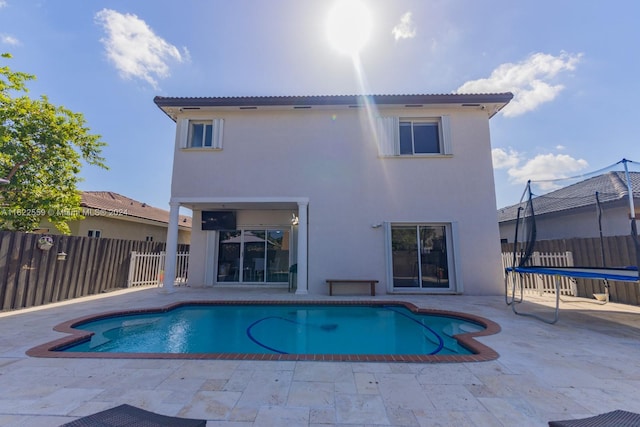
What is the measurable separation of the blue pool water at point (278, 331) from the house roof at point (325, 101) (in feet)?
24.5

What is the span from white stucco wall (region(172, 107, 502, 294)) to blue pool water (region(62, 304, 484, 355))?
2.69 metres

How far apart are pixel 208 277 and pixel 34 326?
Answer: 20.3 feet

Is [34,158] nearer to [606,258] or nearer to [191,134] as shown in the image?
[191,134]

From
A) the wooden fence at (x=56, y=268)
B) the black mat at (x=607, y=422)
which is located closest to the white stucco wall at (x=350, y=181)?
the wooden fence at (x=56, y=268)

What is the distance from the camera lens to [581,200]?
1293 centimetres

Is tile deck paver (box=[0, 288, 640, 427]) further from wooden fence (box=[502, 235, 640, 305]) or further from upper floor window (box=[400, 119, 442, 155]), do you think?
upper floor window (box=[400, 119, 442, 155])

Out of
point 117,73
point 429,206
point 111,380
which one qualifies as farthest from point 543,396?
point 117,73

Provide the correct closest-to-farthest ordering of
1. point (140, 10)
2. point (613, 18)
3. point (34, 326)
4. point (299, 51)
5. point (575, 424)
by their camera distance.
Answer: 1. point (575, 424)
2. point (34, 326)
3. point (613, 18)
4. point (140, 10)
5. point (299, 51)

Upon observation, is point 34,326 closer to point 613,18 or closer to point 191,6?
point 191,6

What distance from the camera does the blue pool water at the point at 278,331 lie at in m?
5.14

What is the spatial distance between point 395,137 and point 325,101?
3063mm

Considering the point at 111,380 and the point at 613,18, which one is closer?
the point at 111,380

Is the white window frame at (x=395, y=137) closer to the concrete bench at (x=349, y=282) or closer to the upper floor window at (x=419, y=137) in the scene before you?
the upper floor window at (x=419, y=137)

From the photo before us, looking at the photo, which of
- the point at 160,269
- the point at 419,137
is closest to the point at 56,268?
the point at 160,269
